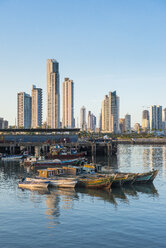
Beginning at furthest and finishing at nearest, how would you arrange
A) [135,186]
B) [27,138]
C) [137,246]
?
[27,138]
[135,186]
[137,246]

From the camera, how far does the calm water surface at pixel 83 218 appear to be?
3019 centimetres

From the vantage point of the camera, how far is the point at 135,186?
190ft

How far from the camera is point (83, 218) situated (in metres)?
37.4

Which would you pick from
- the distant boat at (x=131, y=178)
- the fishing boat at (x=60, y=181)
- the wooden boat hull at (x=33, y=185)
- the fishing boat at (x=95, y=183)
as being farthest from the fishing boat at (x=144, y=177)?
the wooden boat hull at (x=33, y=185)

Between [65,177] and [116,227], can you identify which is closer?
[116,227]

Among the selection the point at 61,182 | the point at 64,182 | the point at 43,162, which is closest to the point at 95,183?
the point at 64,182

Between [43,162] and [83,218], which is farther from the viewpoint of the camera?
[43,162]

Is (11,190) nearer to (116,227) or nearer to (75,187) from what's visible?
(75,187)

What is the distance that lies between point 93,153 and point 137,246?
10974 centimetres

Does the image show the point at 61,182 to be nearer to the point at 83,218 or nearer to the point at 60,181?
the point at 60,181

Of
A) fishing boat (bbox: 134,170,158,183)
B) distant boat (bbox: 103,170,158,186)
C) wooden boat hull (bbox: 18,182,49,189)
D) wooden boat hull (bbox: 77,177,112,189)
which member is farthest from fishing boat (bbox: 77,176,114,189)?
fishing boat (bbox: 134,170,158,183)

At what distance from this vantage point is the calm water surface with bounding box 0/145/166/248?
30.2 meters

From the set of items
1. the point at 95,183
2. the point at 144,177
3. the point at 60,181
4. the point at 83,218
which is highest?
the point at 144,177

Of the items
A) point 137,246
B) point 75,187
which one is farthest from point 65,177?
Answer: point 137,246
